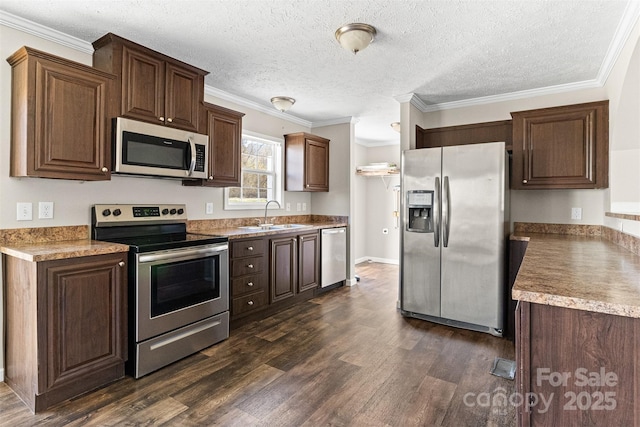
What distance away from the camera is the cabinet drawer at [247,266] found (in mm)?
3227

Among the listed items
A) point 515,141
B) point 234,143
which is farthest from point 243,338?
point 515,141

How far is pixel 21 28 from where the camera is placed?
227cm

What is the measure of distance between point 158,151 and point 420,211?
2.50 metres

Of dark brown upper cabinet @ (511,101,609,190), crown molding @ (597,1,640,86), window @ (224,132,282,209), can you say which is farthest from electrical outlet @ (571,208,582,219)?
window @ (224,132,282,209)

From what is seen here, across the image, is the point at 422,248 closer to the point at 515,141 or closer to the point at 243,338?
the point at 515,141

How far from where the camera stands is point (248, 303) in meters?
3.36

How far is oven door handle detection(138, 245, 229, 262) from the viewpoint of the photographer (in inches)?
91.6

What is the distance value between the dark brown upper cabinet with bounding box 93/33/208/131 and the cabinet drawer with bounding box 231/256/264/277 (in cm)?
128

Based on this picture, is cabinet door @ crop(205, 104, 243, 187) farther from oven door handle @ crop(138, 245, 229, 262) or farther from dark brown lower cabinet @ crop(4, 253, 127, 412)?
dark brown lower cabinet @ crop(4, 253, 127, 412)

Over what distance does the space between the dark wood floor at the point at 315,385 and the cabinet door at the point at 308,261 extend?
818mm

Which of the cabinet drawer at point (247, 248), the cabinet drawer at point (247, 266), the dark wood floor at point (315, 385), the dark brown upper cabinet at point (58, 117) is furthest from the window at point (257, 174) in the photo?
the dark brown upper cabinet at point (58, 117)

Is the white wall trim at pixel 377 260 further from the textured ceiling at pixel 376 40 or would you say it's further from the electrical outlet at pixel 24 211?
the electrical outlet at pixel 24 211

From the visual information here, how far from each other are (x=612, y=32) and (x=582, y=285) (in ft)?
7.23

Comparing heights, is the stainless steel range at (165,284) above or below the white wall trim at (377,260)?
above
